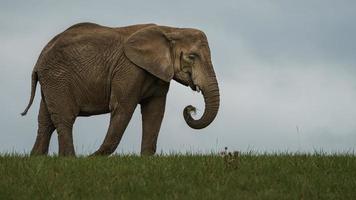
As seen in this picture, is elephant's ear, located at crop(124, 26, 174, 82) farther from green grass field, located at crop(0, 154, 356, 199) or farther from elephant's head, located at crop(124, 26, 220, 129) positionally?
green grass field, located at crop(0, 154, 356, 199)

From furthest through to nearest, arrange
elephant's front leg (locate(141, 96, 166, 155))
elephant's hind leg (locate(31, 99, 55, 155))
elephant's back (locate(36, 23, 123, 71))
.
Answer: elephant's hind leg (locate(31, 99, 55, 155)), elephant's front leg (locate(141, 96, 166, 155)), elephant's back (locate(36, 23, 123, 71))

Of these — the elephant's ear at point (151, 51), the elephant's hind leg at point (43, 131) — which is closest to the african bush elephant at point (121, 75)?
the elephant's ear at point (151, 51)

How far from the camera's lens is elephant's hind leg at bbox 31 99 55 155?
18.7m

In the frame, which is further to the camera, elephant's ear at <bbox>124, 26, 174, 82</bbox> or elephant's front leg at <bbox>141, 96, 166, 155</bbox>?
elephant's front leg at <bbox>141, 96, 166, 155</bbox>

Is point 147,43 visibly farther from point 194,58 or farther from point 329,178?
point 329,178

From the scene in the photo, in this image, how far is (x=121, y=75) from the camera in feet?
56.5

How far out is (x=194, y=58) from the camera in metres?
17.3

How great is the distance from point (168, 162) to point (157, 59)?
451 centimetres

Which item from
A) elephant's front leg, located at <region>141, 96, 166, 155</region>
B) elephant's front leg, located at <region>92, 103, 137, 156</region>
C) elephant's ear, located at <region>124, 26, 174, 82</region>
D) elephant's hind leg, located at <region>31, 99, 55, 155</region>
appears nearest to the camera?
Answer: elephant's front leg, located at <region>92, 103, 137, 156</region>

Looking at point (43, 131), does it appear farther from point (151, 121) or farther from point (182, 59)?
point (182, 59)

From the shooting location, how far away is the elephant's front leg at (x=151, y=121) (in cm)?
1773

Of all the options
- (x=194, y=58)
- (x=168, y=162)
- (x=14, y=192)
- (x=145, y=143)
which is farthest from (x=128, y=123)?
(x=14, y=192)

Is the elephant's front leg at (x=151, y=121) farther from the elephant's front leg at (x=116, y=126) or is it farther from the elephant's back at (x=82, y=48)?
the elephant's back at (x=82, y=48)

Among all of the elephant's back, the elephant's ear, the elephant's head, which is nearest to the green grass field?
the elephant's head
